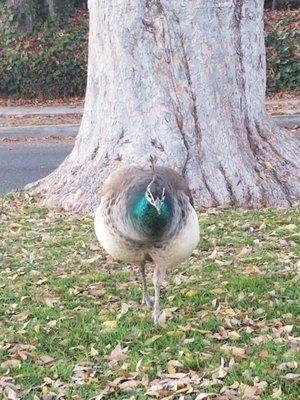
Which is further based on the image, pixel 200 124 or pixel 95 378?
pixel 200 124

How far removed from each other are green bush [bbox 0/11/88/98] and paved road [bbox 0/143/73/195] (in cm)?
500

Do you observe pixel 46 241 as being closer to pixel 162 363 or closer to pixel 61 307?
pixel 61 307

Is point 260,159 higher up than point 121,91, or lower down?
lower down

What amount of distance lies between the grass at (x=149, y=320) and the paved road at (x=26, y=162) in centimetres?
331

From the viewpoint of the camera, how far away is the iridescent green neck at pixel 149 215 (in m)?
5.21

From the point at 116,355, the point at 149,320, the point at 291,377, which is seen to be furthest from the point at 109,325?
the point at 291,377

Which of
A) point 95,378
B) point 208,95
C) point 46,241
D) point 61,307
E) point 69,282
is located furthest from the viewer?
point 208,95

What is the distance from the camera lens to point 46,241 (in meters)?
8.24

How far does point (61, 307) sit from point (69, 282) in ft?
1.80

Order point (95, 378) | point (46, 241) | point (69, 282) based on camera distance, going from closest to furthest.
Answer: point (95, 378)
point (69, 282)
point (46, 241)

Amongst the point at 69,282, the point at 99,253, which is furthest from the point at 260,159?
the point at 69,282

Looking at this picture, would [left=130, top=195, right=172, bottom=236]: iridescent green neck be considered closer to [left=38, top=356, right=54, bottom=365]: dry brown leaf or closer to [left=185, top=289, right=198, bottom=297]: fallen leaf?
[left=38, top=356, right=54, bottom=365]: dry brown leaf

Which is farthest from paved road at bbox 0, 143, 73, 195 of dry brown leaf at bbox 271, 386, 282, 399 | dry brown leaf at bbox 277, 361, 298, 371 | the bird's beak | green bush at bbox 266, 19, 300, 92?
dry brown leaf at bbox 271, 386, 282, 399

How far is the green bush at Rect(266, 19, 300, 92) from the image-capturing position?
1970cm
